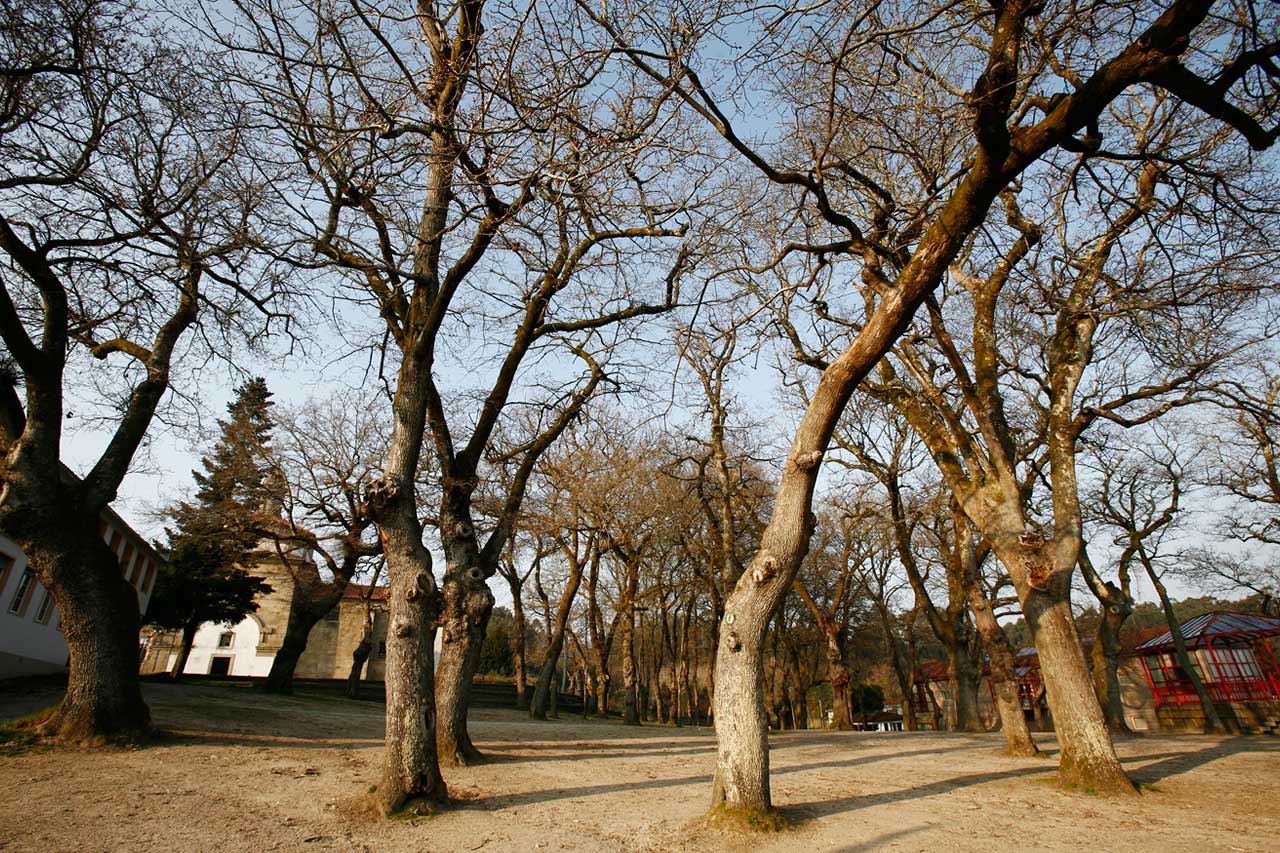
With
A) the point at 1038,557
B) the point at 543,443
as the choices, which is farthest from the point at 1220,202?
the point at 543,443

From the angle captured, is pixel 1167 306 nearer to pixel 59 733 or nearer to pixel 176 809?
pixel 176 809

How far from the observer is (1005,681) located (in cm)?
1094

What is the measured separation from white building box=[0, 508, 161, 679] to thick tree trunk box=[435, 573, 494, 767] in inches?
366

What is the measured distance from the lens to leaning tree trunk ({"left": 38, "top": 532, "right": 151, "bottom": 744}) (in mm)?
Result: 7746

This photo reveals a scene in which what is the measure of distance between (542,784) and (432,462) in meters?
8.96

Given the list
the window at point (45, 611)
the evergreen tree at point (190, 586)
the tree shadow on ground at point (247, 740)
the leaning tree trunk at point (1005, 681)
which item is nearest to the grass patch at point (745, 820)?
the tree shadow on ground at point (247, 740)

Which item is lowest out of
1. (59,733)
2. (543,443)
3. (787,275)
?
(59,733)

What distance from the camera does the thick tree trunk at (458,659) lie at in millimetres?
7871

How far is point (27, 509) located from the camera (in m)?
7.59

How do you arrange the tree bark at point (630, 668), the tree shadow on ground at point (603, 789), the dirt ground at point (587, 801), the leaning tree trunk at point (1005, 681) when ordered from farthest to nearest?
the tree bark at point (630, 668)
the leaning tree trunk at point (1005, 681)
the tree shadow on ground at point (603, 789)
the dirt ground at point (587, 801)

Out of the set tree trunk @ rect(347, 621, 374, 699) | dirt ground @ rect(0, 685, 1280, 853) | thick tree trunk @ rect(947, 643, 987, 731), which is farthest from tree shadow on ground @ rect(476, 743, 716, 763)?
tree trunk @ rect(347, 621, 374, 699)

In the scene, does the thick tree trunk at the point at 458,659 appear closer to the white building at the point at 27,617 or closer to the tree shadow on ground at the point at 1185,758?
the tree shadow on ground at the point at 1185,758

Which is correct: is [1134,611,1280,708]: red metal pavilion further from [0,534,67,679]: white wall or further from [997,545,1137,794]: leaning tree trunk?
[0,534,67,679]: white wall

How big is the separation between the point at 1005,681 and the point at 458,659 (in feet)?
29.7
